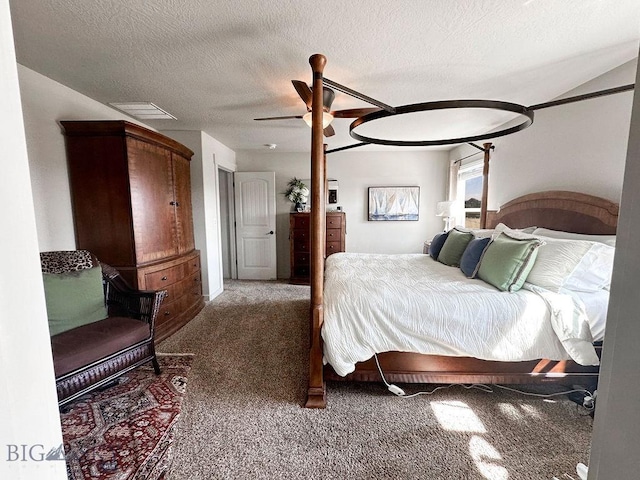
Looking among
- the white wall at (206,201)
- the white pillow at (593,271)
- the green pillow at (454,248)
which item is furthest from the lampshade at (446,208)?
the white wall at (206,201)

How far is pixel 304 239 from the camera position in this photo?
4867 mm

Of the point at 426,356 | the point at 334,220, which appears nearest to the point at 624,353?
the point at 426,356

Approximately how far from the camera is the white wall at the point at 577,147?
6.75 ft

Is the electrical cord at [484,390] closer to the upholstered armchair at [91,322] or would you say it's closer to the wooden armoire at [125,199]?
the upholstered armchair at [91,322]

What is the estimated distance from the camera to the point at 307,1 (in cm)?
146

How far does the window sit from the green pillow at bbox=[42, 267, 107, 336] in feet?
15.3

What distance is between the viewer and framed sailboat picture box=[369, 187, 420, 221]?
505cm

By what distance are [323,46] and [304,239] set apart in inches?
130

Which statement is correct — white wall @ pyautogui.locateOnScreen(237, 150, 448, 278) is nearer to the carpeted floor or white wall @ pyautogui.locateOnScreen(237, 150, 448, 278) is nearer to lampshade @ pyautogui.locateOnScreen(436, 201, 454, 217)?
lampshade @ pyautogui.locateOnScreen(436, 201, 454, 217)

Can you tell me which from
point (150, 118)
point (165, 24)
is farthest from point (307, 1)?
point (150, 118)

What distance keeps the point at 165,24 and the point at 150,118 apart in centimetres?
194

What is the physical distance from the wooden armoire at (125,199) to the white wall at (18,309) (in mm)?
2515

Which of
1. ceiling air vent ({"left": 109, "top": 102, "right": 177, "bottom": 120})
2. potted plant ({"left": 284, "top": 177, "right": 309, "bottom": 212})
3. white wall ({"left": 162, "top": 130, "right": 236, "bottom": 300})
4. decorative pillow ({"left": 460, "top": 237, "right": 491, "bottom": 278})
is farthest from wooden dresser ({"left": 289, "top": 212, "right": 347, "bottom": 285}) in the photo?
decorative pillow ({"left": 460, "top": 237, "right": 491, "bottom": 278})

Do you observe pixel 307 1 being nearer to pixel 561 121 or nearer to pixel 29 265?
pixel 29 265
